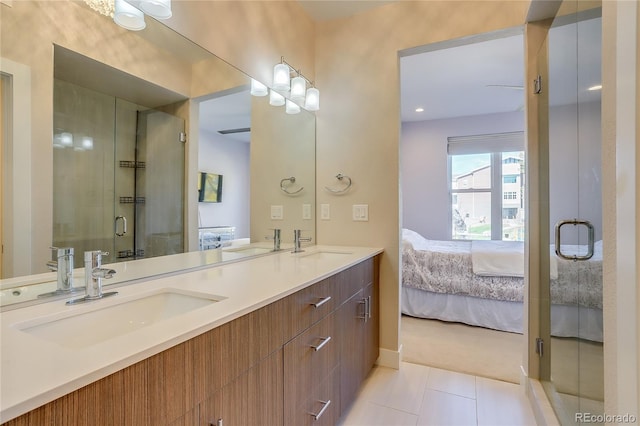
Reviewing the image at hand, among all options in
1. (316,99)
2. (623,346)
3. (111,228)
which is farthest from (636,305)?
(316,99)

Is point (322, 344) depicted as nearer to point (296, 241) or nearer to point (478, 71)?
point (296, 241)

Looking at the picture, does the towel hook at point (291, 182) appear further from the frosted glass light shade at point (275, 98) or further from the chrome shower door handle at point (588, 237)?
the chrome shower door handle at point (588, 237)

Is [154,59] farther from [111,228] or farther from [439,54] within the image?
[439,54]

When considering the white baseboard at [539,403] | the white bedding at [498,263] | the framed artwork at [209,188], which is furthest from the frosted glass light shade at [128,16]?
the white bedding at [498,263]

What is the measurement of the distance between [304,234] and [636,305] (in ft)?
6.36

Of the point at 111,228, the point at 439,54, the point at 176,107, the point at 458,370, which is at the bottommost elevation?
the point at 458,370

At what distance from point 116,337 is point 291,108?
75.0 inches

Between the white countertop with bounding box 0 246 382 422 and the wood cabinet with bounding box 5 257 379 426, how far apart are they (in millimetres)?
24

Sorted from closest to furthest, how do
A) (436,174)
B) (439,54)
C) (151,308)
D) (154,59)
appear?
(151,308) < (154,59) < (439,54) < (436,174)

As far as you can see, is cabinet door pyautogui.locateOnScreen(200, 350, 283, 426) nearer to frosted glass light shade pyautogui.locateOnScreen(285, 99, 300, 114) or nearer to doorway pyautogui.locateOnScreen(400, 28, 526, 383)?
doorway pyautogui.locateOnScreen(400, 28, 526, 383)

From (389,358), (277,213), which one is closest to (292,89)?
(277,213)

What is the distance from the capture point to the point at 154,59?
1302 millimetres

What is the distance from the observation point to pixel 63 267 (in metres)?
0.95

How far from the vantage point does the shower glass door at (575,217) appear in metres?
1.24
